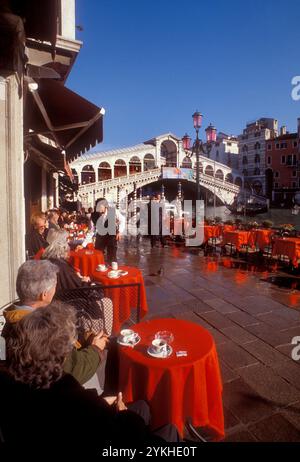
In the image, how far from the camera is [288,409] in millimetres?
2605

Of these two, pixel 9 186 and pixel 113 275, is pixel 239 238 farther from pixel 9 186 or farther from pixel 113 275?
pixel 9 186

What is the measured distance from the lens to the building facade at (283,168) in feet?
172

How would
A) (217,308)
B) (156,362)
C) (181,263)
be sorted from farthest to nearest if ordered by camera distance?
1. (181,263)
2. (217,308)
3. (156,362)

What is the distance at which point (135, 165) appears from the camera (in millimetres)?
48562

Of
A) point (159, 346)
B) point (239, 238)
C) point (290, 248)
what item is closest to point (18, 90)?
point (159, 346)

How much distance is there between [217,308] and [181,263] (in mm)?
3863

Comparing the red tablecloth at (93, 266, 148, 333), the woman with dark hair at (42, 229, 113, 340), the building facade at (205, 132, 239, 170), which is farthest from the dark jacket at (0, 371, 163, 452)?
the building facade at (205, 132, 239, 170)

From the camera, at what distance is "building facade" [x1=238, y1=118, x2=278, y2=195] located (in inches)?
2250

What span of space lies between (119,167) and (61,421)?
47.8 meters

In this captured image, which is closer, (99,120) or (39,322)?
(39,322)

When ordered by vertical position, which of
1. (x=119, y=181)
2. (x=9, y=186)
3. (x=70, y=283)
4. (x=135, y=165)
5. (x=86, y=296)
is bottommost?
(x=86, y=296)
